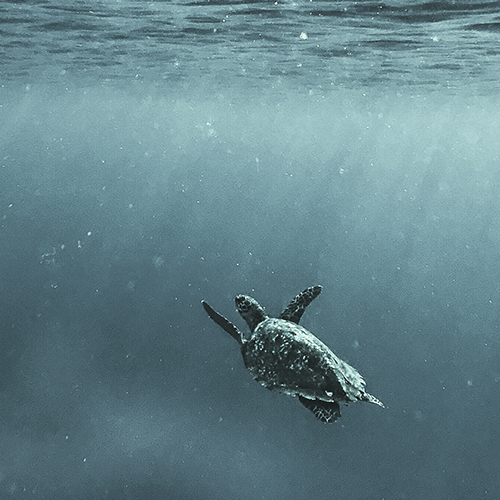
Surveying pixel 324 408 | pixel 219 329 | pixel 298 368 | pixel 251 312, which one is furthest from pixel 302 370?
pixel 219 329

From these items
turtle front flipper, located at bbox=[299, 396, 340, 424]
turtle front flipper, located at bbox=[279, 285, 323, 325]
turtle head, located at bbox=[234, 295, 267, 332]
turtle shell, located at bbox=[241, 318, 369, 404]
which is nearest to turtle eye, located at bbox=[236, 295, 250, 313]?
turtle head, located at bbox=[234, 295, 267, 332]

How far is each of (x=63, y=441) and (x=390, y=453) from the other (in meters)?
16.7

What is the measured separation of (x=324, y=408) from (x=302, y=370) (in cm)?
49

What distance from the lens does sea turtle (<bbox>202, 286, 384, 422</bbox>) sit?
451cm

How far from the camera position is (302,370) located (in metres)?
4.64

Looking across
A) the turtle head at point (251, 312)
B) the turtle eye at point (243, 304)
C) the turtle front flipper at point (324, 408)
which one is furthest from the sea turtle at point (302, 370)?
the turtle eye at point (243, 304)

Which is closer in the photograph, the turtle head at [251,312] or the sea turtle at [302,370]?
the sea turtle at [302,370]

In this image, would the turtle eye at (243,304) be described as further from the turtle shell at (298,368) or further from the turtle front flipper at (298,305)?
the turtle shell at (298,368)

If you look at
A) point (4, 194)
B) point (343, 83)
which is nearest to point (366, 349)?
point (343, 83)

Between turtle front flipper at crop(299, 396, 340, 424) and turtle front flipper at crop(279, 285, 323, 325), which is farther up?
turtle front flipper at crop(299, 396, 340, 424)

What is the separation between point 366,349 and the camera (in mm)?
31641

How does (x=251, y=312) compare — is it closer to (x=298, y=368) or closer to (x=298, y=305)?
(x=298, y=305)

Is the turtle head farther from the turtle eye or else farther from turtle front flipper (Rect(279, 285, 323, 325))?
turtle front flipper (Rect(279, 285, 323, 325))

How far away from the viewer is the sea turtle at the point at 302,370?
4506mm
